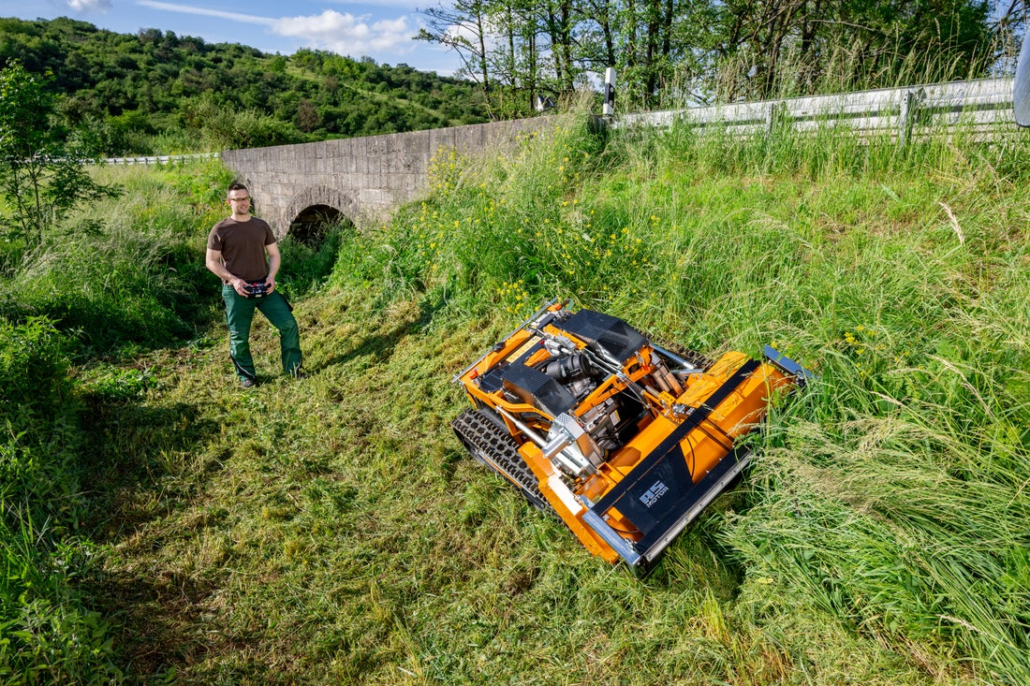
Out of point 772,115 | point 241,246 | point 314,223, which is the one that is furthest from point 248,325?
point 314,223

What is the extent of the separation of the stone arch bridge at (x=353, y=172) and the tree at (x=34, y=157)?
3111mm

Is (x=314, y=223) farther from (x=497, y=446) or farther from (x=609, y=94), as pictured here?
(x=497, y=446)

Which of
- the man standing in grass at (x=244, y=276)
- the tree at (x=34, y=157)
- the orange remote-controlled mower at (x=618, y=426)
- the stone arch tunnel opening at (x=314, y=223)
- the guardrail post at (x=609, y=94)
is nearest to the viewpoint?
the orange remote-controlled mower at (x=618, y=426)

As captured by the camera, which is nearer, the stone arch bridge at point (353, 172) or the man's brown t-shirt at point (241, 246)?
the man's brown t-shirt at point (241, 246)

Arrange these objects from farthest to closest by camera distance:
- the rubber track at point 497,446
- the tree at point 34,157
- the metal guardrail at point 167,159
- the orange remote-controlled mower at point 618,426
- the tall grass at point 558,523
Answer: the metal guardrail at point 167,159, the tree at point 34,157, the rubber track at point 497,446, the orange remote-controlled mower at point 618,426, the tall grass at point 558,523

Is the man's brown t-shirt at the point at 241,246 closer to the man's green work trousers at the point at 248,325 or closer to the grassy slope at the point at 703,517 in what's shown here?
the man's green work trousers at the point at 248,325

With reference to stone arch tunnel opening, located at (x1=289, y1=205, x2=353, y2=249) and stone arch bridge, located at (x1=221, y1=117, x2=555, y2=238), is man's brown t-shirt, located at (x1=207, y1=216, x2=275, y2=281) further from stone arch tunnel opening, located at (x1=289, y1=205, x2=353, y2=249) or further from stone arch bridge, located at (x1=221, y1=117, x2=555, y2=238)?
stone arch tunnel opening, located at (x1=289, y1=205, x2=353, y2=249)

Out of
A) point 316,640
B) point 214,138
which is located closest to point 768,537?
point 316,640

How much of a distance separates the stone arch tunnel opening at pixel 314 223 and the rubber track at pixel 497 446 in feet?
21.8

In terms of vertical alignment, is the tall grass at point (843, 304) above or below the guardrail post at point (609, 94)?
below

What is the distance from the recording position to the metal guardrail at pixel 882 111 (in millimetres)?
4488

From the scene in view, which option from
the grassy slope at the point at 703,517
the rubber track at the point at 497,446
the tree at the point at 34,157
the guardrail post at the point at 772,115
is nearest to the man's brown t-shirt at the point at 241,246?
the grassy slope at the point at 703,517

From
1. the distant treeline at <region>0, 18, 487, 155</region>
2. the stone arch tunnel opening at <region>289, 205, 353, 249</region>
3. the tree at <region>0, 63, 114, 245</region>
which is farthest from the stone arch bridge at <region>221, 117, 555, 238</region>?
the distant treeline at <region>0, 18, 487, 155</region>

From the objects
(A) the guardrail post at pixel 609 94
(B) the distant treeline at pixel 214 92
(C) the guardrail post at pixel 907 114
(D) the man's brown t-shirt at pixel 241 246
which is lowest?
(D) the man's brown t-shirt at pixel 241 246
